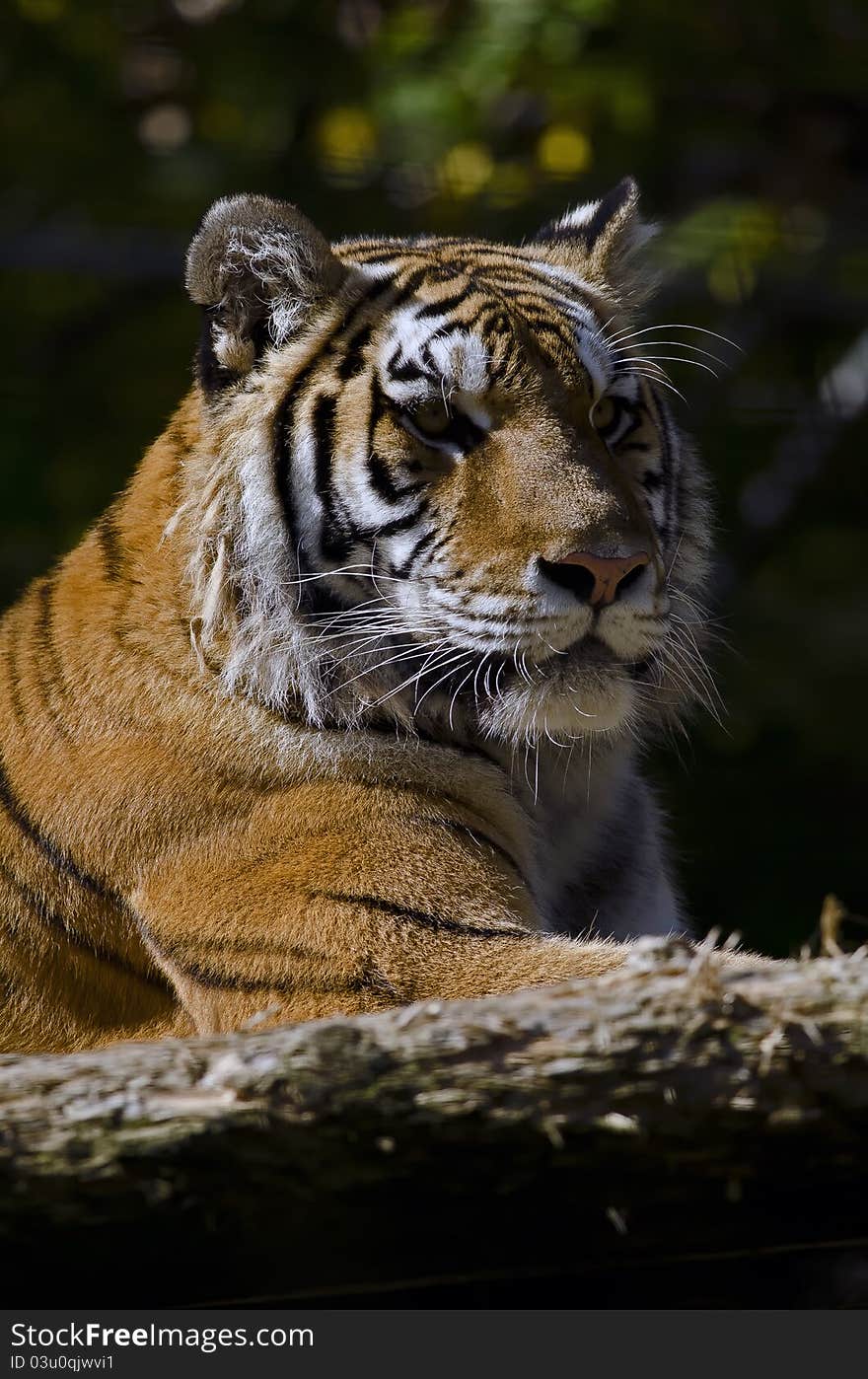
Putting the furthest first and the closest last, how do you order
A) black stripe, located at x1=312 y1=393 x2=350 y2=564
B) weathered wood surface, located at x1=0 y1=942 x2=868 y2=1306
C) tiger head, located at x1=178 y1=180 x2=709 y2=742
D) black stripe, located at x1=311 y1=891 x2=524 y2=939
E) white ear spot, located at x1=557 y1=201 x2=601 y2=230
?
white ear spot, located at x1=557 y1=201 x2=601 y2=230 → black stripe, located at x1=312 y1=393 x2=350 y2=564 → tiger head, located at x1=178 y1=180 x2=709 y2=742 → black stripe, located at x1=311 y1=891 x2=524 y2=939 → weathered wood surface, located at x1=0 y1=942 x2=868 y2=1306

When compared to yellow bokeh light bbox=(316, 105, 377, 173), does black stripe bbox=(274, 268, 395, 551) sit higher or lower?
lower

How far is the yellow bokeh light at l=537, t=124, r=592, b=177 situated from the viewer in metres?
6.15

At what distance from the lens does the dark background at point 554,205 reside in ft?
19.5

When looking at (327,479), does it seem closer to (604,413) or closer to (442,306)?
(442,306)

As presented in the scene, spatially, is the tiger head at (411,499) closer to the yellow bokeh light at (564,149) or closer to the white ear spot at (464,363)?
the white ear spot at (464,363)

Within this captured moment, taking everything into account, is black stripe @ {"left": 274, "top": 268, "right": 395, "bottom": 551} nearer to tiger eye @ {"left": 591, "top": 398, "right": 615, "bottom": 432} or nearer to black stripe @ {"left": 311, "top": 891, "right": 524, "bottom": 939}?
tiger eye @ {"left": 591, "top": 398, "right": 615, "bottom": 432}

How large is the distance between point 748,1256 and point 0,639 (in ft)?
4.81

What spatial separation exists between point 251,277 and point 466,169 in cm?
415

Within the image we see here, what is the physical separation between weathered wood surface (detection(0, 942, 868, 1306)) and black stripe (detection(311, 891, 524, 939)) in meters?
0.48

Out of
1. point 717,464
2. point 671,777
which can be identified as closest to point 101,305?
point 717,464

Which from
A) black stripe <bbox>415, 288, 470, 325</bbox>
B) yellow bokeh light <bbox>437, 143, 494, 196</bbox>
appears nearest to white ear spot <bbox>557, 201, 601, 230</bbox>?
black stripe <bbox>415, 288, 470, 325</bbox>

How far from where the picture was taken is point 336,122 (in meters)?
6.23

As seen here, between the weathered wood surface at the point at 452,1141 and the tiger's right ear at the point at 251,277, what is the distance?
1132 millimetres

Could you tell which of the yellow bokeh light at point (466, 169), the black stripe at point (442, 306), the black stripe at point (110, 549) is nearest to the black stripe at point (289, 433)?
the black stripe at point (442, 306)
